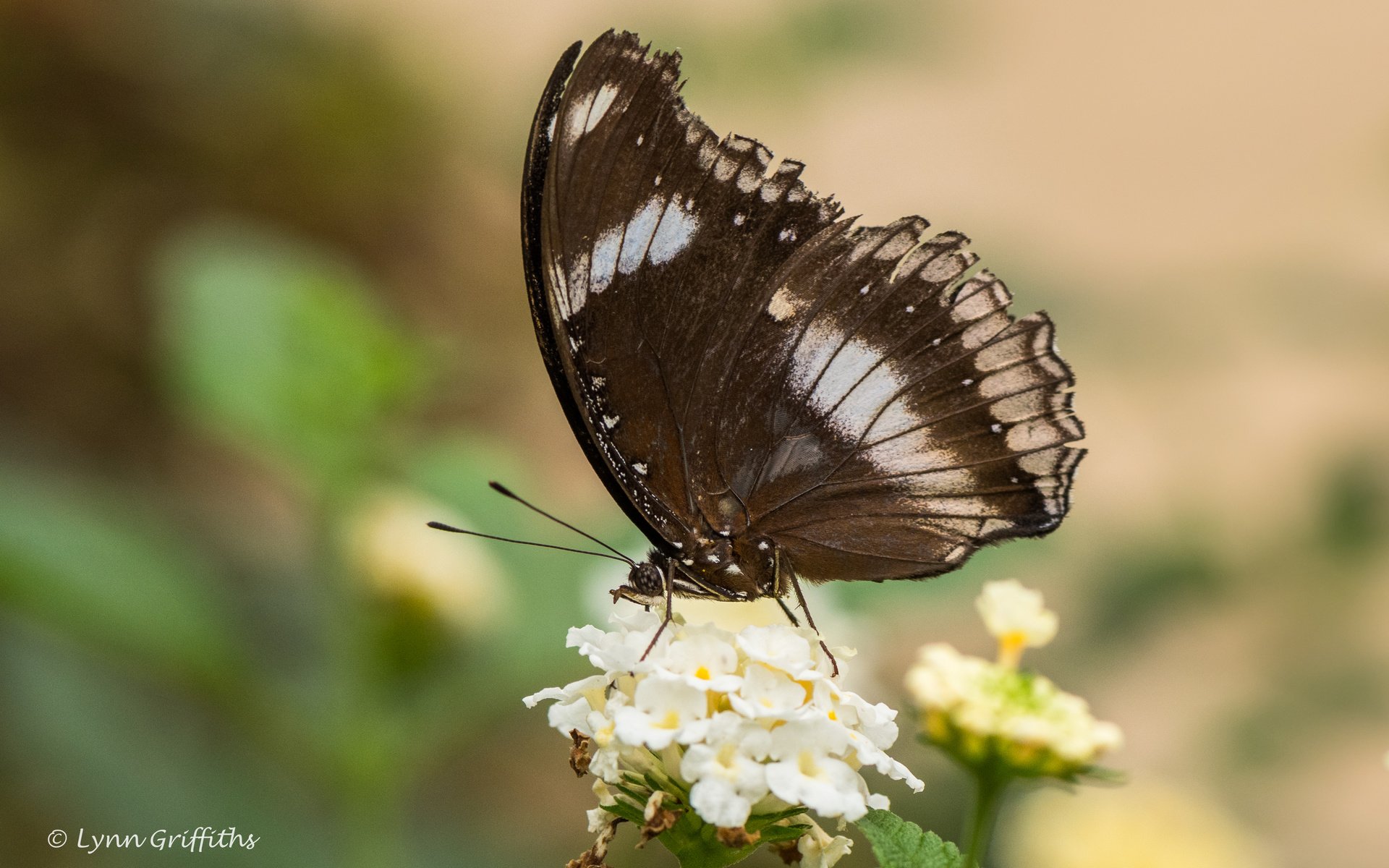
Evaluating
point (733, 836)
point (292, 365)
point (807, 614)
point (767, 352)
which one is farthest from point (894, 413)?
point (292, 365)

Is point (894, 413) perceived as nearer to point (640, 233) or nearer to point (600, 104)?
point (640, 233)

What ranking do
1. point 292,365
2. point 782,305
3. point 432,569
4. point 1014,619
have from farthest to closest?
1. point 432,569
2. point 292,365
3. point 782,305
4. point 1014,619

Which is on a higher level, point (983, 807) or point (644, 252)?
point (644, 252)

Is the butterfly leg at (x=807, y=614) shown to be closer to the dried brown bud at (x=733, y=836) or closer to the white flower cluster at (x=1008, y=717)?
the white flower cluster at (x=1008, y=717)

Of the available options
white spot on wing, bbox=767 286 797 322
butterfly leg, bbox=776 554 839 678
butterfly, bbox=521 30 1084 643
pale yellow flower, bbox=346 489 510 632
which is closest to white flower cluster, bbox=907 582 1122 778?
butterfly leg, bbox=776 554 839 678

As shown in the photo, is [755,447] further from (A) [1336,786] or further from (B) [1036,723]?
(A) [1336,786]

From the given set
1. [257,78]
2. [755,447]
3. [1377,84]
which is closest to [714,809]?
[755,447]
